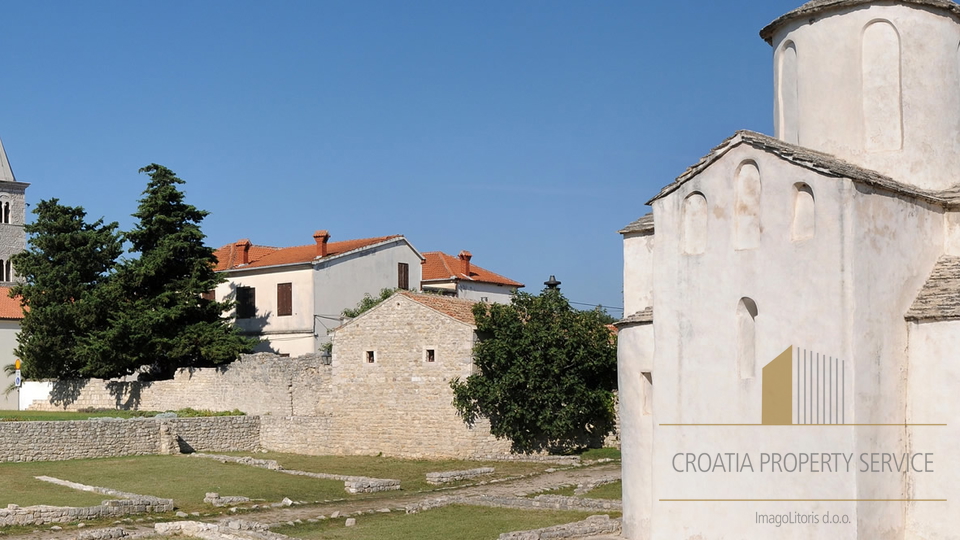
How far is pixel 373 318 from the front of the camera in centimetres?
2883

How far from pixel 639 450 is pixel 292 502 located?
8421mm

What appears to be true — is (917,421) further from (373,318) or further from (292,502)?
(373,318)

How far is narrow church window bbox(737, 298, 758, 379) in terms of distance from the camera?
12789mm

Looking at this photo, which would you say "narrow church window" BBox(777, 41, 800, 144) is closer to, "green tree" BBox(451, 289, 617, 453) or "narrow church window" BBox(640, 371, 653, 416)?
"narrow church window" BBox(640, 371, 653, 416)

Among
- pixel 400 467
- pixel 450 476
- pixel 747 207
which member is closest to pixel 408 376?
pixel 400 467

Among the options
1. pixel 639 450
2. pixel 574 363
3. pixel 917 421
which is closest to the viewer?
pixel 917 421

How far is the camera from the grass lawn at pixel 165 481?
20219 millimetres

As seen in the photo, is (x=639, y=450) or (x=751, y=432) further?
(x=639, y=450)

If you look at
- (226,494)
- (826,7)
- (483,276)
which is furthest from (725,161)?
(483,276)

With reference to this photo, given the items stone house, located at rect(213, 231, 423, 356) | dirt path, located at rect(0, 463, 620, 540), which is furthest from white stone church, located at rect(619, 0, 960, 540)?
stone house, located at rect(213, 231, 423, 356)

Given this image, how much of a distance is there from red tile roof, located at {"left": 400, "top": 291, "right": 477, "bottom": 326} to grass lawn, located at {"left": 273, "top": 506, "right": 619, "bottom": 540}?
9.25 meters

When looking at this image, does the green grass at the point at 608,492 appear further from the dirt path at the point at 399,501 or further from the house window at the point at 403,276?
the house window at the point at 403,276

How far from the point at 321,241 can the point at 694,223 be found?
29.7 m

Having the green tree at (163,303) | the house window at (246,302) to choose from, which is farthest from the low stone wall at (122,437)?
the house window at (246,302)
